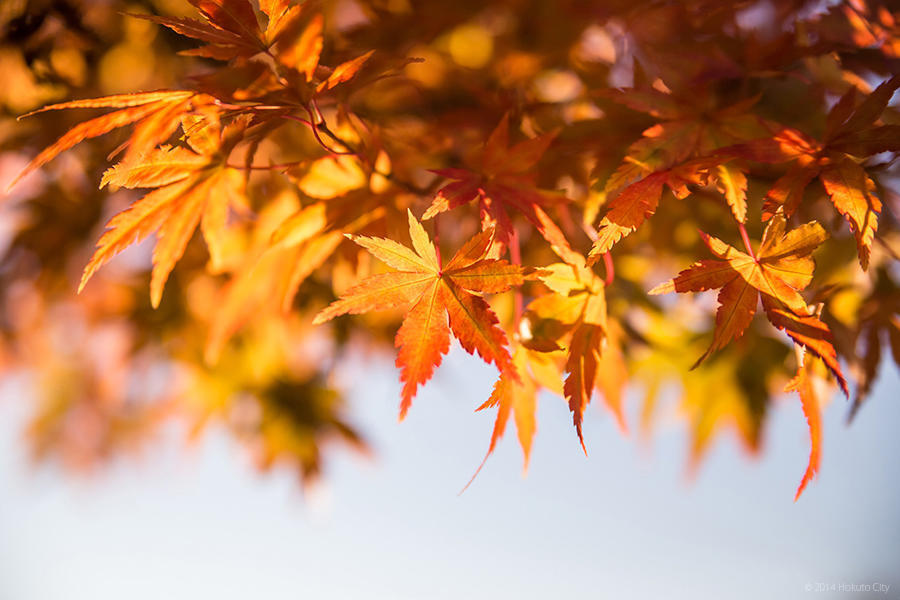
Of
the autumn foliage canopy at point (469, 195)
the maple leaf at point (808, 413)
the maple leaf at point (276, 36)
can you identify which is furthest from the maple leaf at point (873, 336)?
the maple leaf at point (276, 36)

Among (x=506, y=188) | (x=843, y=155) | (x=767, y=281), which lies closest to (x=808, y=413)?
(x=767, y=281)

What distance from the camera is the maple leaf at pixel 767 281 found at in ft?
1.45

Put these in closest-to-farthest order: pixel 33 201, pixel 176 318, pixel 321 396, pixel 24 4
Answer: pixel 24 4
pixel 33 201
pixel 176 318
pixel 321 396

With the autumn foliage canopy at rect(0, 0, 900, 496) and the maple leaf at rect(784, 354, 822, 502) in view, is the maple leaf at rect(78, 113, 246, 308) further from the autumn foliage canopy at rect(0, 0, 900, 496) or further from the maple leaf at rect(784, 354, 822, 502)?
the maple leaf at rect(784, 354, 822, 502)

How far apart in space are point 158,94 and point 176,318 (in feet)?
2.65

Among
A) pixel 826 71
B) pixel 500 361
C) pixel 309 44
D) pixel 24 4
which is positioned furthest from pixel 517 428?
pixel 24 4

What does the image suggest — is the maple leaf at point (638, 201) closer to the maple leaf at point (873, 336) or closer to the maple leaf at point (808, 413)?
the maple leaf at point (808, 413)

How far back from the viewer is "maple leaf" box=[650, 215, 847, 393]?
443 mm

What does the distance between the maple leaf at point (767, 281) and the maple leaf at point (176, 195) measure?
16.2 inches

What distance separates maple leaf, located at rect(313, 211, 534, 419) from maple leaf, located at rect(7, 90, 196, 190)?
0.19m

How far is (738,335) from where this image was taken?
44 centimetres

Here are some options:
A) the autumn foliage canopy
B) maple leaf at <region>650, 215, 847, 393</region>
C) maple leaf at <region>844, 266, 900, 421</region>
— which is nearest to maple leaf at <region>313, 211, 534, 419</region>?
the autumn foliage canopy

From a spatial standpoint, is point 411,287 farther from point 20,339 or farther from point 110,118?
point 20,339

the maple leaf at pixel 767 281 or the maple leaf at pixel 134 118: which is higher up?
the maple leaf at pixel 134 118
